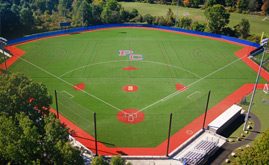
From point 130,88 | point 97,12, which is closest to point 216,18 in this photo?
point 97,12

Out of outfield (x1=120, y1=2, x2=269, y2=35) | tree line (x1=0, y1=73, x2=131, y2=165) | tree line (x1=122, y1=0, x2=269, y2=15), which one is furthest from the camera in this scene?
tree line (x1=122, y1=0, x2=269, y2=15)

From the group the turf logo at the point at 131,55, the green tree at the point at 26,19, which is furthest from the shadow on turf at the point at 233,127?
the green tree at the point at 26,19

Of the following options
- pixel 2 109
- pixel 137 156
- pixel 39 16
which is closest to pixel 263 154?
pixel 137 156

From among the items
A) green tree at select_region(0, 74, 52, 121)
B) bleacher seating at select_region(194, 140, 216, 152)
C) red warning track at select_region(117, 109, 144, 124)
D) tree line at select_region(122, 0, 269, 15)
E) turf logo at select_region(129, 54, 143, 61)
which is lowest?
bleacher seating at select_region(194, 140, 216, 152)

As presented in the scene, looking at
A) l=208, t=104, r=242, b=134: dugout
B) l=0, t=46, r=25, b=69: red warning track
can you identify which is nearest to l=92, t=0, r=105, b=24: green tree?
l=0, t=46, r=25, b=69: red warning track

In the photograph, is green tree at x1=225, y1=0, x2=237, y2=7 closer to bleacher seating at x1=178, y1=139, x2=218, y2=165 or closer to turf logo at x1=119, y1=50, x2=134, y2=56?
turf logo at x1=119, y1=50, x2=134, y2=56

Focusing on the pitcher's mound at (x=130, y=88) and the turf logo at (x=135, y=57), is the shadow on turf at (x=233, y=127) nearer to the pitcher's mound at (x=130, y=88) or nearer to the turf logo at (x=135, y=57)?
the pitcher's mound at (x=130, y=88)

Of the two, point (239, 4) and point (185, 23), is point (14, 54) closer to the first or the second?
point (185, 23)

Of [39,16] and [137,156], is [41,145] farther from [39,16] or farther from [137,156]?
[39,16]
